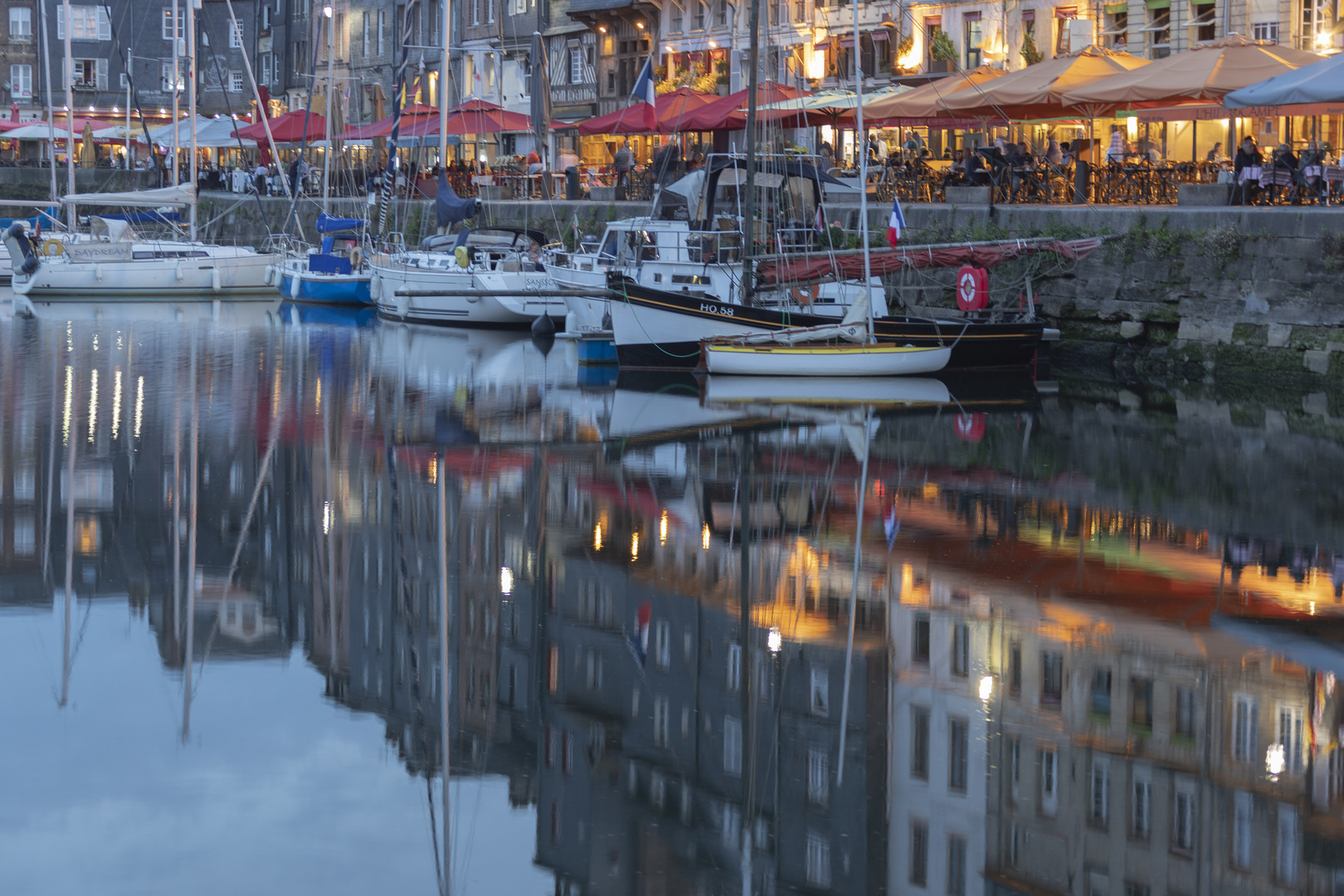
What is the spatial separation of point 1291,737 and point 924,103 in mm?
24112

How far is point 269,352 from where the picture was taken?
3275 centimetres

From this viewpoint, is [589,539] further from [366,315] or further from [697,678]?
[366,315]

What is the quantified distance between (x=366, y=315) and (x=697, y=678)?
3519 cm

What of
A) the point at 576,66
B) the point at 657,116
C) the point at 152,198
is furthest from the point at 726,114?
the point at 576,66

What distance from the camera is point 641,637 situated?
11859mm

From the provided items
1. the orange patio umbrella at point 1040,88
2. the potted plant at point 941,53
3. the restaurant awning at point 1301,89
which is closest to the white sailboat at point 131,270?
the potted plant at point 941,53

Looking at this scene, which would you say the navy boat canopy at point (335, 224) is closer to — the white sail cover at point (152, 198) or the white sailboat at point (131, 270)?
the white sailboat at point (131, 270)

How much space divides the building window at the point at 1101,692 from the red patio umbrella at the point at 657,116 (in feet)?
97.8

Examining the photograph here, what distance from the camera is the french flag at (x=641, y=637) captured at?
1143cm

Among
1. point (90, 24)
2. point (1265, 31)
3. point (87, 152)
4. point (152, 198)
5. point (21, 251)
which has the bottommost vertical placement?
point (21, 251)

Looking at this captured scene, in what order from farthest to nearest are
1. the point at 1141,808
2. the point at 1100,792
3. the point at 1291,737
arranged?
the point at 1291,737, the point at 1100,792, the point at 1141,808

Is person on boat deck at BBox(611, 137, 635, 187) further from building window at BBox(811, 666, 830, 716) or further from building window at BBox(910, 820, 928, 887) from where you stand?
building window at BBox(910, 820, 928, 887)

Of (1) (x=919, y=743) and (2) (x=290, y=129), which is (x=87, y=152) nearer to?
(2) (x=290, y=129)

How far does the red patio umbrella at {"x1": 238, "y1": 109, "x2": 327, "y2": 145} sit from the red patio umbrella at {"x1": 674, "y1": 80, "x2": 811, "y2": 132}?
2216 cm
